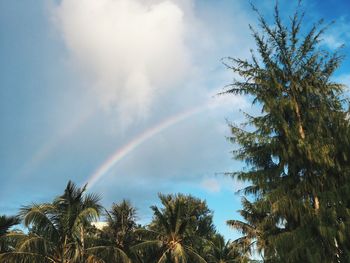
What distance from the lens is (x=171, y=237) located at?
97.6ft

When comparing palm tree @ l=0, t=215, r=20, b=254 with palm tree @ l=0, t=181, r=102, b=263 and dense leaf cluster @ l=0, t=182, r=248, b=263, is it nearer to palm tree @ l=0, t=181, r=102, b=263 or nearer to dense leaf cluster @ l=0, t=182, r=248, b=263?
dense leaf cluster @ l=0, t=182, r=248, b=263

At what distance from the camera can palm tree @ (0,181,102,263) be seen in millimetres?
19297

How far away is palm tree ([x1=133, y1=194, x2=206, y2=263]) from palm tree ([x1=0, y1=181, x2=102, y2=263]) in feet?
25.1

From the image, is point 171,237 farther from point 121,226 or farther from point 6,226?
point 6,226

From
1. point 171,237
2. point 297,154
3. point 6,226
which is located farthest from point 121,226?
point 297,154

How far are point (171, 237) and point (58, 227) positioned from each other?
37.0ft

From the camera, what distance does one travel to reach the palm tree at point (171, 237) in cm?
2758

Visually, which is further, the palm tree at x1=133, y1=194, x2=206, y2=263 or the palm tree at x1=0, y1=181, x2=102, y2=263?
the palm tree at x1=133, y1=194, x2=206, y2=263

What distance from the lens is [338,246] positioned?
48.7 feet

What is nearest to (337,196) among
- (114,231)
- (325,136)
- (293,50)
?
(325,136)

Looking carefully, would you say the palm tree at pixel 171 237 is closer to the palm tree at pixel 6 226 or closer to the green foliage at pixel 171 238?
the green foliage at pixel 171 238

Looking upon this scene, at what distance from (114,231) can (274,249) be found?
1854cm

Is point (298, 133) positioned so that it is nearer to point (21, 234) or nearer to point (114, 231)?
point (21, 234)

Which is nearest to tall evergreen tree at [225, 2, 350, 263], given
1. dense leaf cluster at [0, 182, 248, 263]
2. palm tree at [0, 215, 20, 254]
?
dense leaf cluster at [0, 182, 248, 263]
